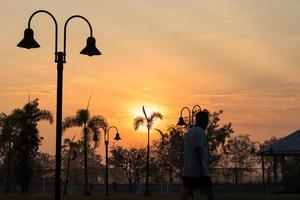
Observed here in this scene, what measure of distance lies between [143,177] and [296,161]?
18.2m

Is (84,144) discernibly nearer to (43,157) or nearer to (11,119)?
(11,119)

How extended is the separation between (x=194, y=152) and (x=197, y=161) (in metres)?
0.20

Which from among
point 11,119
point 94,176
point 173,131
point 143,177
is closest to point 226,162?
point 94,176

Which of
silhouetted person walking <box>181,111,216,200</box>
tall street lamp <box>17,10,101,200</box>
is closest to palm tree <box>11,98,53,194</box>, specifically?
tall street lamp <box>17,10,101,200</box>

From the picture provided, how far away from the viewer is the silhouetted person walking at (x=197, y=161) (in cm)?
1298

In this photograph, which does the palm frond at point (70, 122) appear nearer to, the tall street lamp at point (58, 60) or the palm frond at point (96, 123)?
the palm frond at point (96, 123)

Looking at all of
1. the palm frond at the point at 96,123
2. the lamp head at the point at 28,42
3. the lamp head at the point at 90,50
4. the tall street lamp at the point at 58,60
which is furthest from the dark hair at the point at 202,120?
the palm frond at the point at 96,123

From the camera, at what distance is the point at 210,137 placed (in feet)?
210

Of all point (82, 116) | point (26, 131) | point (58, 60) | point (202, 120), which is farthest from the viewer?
point (82, 116)

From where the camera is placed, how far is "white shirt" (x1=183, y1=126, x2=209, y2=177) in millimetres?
12977

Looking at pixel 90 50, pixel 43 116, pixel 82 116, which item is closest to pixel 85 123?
pixel 82 116

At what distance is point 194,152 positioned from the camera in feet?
42.9

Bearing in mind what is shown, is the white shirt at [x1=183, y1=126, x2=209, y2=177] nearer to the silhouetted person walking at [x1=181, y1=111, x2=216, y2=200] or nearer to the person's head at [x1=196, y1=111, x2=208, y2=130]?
the silhouetted person walking at [x1=181, y1=111, x2=216, y2=200]

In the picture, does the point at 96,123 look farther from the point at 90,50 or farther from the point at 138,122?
the point at 90,50
